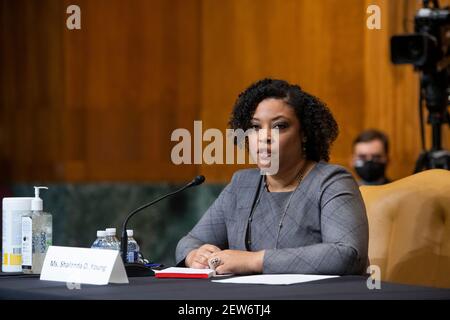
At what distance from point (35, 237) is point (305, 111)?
1.01 m

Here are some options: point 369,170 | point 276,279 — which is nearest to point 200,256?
point 276,279

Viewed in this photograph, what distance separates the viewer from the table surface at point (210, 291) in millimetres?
1995

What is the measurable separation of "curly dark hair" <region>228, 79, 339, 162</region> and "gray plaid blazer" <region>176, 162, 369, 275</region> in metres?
0.10

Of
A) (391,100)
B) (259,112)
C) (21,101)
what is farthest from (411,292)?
(21,101)

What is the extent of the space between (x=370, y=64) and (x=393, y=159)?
57cm

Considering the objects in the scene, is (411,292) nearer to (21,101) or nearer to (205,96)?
(205,96)

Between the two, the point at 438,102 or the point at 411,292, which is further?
the point at 438,102

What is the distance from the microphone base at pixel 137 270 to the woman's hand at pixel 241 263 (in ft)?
0.66

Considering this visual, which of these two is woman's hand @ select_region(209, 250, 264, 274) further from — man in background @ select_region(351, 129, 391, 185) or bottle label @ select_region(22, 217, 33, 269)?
man in background @ select_region(351, 129, 391, 185)

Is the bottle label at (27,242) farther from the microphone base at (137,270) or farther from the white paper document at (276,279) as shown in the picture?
the white paper document at (276,279)

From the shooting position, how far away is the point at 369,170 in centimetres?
483

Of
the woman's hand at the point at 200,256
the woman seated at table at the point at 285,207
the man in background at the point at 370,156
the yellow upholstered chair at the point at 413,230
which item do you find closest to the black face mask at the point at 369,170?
the man in background at the point at 370,156

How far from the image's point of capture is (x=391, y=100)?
5.24 meters

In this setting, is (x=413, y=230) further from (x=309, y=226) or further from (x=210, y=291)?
(x=210, y=291)
